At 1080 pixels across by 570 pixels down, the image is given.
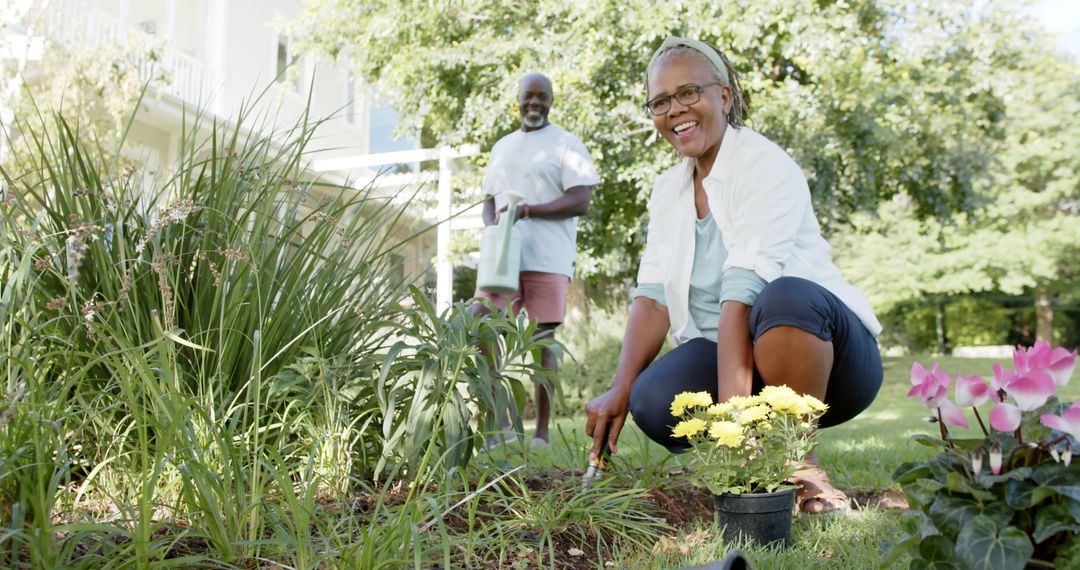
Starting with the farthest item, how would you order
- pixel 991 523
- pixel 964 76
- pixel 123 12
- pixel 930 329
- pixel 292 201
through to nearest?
pixel 930 329, pixel 964 76, pixel 123 12, pixel 292 201, pixel 991 523

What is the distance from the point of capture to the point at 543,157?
4195 mm

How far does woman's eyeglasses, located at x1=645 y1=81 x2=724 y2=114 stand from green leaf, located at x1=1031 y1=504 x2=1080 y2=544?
4.86 ft

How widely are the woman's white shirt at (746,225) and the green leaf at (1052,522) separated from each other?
109cm

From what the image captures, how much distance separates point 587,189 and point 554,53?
6.17 meters

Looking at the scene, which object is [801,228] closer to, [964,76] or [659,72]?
[659,72]

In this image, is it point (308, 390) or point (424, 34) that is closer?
point (308, 390)

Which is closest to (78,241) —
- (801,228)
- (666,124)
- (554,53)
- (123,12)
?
(666,124)

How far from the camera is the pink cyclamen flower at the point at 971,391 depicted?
121 cm

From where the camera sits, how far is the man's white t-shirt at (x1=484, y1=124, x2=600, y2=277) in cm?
416

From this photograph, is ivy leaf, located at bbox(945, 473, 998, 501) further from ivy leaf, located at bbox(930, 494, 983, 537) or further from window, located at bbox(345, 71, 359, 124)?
window, located at bbox(345, 71, 359, 124)

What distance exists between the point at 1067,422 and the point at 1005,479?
0.35 feet

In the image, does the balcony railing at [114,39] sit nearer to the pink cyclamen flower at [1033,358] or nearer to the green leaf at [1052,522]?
the pink cyclamen flower at [1033,358]

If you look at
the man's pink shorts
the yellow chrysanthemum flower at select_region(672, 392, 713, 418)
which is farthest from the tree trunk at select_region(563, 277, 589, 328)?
the yellow chrysanthemum flower at select_region(672, 392, 713, 418)

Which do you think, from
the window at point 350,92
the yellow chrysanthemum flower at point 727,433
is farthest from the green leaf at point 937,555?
the window at point 350,92
